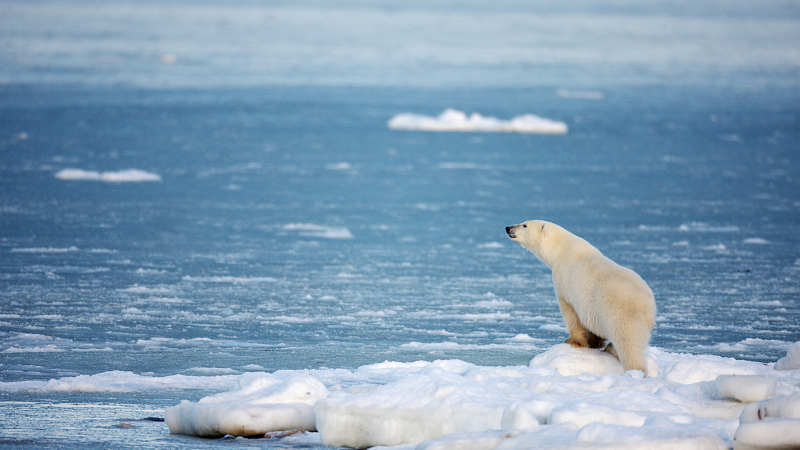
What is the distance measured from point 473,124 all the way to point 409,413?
601 inches

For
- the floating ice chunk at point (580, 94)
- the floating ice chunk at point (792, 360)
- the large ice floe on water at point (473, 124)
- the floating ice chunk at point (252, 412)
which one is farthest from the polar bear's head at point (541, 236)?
the floating ice chunk at point (580, 94)

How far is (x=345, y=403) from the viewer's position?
139 inches

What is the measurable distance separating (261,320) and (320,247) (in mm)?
2478

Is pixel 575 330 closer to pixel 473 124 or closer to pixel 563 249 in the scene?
pixel 563 249

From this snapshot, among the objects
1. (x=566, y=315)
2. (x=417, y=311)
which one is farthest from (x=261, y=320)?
(x=566, y=315)

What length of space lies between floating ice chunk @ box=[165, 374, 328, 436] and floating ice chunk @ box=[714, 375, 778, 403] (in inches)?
59.7

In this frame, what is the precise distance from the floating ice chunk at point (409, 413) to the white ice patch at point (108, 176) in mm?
8615

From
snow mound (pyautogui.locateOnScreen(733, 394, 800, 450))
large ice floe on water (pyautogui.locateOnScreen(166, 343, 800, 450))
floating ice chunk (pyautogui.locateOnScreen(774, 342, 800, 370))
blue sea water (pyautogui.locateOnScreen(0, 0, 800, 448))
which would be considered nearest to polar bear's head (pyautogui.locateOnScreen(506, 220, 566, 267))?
blue sea water (pyautogui.locateOnScreen(0, 0, 800, 448))

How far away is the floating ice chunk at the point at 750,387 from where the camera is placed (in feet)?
11.5

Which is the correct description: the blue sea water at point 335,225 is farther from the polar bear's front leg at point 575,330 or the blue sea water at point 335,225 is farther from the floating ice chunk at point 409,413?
the polar bear's front leg at point 575,330

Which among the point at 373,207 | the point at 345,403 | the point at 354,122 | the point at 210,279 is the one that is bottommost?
the point at 345,403

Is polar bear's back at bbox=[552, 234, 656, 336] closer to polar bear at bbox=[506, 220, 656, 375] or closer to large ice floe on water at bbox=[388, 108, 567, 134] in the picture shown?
polar bear at bbox=[506, 220, 656, 375]

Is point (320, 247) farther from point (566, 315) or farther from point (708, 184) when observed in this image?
point (708, 184)

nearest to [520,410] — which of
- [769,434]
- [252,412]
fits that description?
[769,434]
